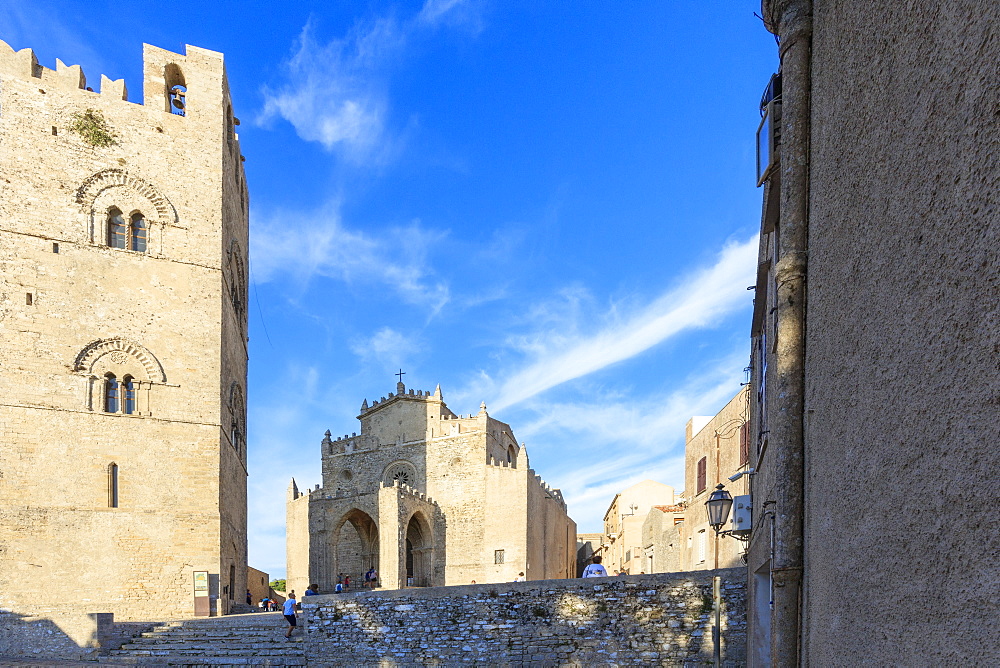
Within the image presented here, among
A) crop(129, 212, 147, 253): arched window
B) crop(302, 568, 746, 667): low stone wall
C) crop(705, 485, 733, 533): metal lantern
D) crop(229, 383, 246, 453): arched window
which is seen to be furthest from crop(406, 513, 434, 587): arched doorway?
crop(705, 485, 733, 533): metal lantern

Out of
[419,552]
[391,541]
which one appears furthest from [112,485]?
[419,552]

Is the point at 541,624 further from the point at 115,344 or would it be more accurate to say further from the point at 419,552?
the point at 419,552

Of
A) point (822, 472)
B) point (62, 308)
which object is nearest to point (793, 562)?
point (822, 472)

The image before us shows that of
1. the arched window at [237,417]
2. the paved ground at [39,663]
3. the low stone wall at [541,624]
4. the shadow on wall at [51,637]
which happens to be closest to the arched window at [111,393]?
the arched window at [237,417]

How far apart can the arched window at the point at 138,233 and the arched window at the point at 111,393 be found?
3.85 m

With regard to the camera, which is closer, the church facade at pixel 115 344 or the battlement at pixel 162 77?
the church facade at pixel 115 344

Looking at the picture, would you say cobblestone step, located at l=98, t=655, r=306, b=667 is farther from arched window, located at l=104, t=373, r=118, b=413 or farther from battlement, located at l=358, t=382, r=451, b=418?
battlement, located at l=358, t=382, r=451, b=418

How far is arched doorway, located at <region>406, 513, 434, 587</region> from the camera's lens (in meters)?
32.8

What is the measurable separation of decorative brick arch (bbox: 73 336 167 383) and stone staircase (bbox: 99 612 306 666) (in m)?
7.35

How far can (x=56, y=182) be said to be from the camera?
19.3 meters

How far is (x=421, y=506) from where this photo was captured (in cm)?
3203

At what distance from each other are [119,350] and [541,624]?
14.6 meters

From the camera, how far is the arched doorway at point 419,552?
3278cm

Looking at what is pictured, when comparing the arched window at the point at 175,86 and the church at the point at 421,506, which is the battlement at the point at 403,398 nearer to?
the church at the point at 421,506
